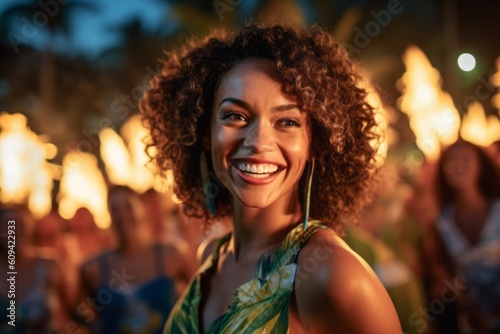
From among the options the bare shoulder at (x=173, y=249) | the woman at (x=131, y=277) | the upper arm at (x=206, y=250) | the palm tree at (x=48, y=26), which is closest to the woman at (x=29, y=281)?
the woman at (x=131, y=277)

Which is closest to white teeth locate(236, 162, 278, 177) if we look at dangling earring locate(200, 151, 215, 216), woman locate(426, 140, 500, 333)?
dangling earring locate(200, 151, 215, 216)

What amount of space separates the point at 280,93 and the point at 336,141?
0.74ft

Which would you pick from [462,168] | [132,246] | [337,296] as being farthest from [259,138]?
[462,168]

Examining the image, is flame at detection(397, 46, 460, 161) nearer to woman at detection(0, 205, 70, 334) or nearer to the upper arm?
woman at detection(0, 205, 70, 334)

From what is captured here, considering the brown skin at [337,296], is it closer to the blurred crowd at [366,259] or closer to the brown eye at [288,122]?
the brown eye at [288,122]

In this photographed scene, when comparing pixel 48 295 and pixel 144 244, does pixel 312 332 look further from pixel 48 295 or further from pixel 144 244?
pixel 48 295

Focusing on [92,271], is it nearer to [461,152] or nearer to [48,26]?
[461,152]

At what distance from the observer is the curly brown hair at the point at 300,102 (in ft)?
6.11

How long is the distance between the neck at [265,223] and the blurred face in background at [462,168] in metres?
3.14

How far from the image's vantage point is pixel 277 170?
183 centimetres

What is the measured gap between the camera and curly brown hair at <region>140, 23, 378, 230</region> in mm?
1863

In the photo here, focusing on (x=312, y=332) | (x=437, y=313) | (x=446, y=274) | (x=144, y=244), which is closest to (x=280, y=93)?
(x=312, y=332)

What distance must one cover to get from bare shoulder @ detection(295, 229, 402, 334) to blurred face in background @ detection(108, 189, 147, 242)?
10.2 feet

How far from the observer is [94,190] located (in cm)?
1080
